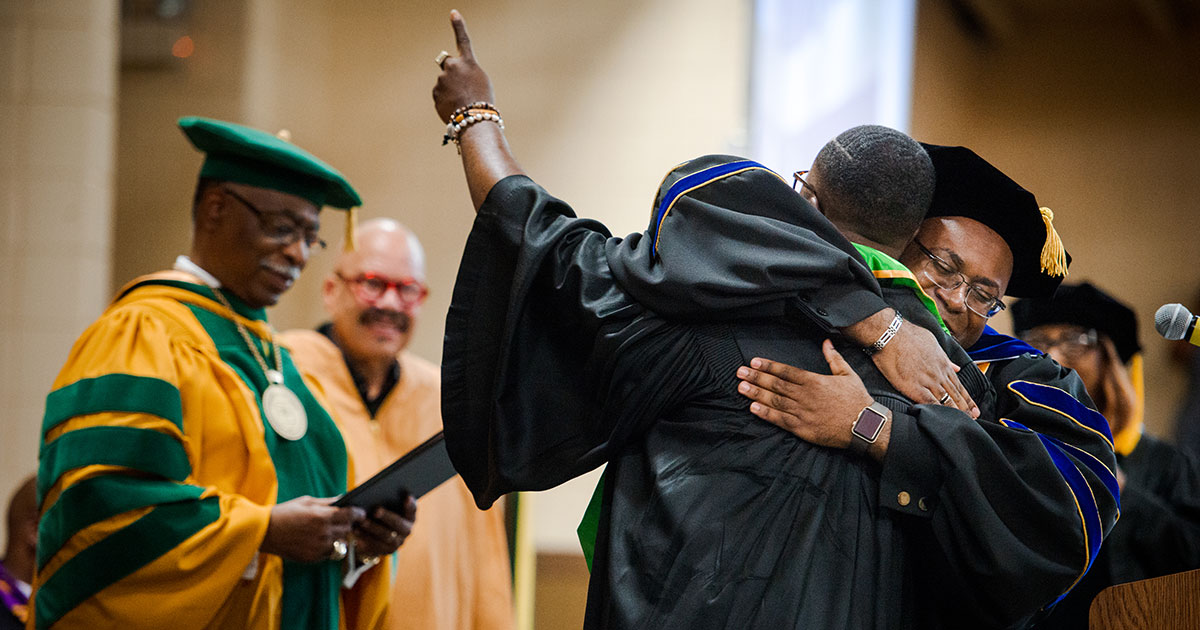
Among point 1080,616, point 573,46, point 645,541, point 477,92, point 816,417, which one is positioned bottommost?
point 1080,616

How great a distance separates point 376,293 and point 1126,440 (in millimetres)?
2667

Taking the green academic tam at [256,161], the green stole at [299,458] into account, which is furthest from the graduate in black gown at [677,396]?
the green academic tam at [256,161]

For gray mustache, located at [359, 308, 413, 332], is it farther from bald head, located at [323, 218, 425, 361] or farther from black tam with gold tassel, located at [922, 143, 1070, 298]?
black tam with gold tassel, located at [922, 143, 1070, 298]

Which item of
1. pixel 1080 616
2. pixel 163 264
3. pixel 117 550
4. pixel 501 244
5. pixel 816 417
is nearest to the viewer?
pixel 816 417

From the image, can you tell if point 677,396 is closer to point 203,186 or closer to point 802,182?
point 802,182

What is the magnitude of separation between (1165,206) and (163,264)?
6139 mm

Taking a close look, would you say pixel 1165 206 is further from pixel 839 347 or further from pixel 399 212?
pixel 839 347

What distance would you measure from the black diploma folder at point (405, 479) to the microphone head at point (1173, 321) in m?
1.52

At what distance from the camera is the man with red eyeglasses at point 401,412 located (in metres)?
3.71

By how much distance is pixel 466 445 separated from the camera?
70.7 inches

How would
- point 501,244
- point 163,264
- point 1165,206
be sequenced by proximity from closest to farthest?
point 501,244
point 163,264
point 1165,206

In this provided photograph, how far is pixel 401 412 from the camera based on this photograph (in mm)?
4027

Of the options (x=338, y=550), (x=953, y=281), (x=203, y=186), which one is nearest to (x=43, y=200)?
(x=203, y=186)

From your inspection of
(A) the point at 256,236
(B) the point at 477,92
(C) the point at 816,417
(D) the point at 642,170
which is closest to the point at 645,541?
(C) the point at 816,417
